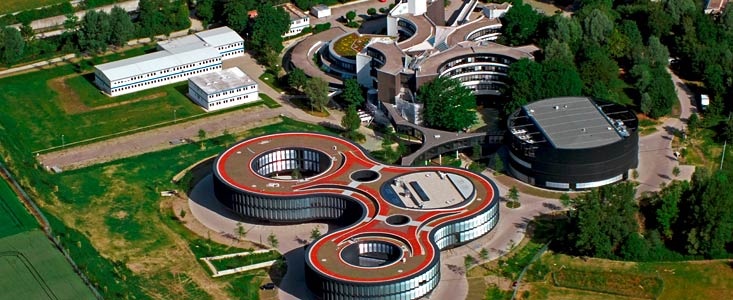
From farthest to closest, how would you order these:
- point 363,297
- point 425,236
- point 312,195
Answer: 1. point 312,195
2. point 425,236
3. point 363,297

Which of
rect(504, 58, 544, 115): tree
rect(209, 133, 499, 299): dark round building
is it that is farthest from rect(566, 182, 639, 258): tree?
rect(504, 58, 544, 115): tree

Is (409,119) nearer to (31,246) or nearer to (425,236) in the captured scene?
(425,236)

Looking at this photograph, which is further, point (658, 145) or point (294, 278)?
point (658, 145)

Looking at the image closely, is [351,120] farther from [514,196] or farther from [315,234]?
[315,234]

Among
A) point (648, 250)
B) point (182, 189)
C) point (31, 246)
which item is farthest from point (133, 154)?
point (648, 250)

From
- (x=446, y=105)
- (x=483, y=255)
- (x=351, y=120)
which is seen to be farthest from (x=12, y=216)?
(x=446, y=105)

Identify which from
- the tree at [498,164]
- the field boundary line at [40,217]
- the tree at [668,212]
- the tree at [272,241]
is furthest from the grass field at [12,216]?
the tree at [668,212]
